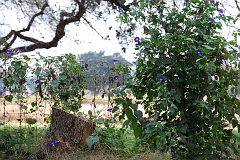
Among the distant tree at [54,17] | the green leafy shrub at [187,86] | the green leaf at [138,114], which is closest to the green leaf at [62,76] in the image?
the green leafy shrub at [187,86]

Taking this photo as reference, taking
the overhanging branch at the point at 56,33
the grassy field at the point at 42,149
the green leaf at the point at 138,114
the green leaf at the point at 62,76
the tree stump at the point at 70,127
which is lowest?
the grassy field at the point at 42,149

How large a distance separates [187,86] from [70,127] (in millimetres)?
1267

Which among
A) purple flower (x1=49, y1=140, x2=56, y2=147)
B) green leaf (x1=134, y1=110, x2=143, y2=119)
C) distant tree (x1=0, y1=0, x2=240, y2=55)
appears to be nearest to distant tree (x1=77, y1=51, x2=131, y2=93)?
purple flower (x1=49, y1=140, x2=56, y2=147)

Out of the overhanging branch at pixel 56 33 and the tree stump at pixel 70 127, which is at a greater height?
the overhanging branch at pixel 56 33

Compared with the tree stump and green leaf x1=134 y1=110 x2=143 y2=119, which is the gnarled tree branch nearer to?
the tree stump

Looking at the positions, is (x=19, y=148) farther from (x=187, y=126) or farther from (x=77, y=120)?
(x=187, y=126)

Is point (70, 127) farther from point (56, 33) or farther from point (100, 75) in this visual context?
point (56, 33)

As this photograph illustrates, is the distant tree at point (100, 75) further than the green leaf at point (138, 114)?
Yes

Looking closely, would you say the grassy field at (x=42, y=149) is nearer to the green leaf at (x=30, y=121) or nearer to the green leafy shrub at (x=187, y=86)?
the green leaf at (x=30, y=121)

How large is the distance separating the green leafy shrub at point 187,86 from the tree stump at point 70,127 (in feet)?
2.44

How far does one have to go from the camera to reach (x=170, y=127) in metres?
2.66

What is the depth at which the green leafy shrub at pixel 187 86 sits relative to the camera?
8.52ft

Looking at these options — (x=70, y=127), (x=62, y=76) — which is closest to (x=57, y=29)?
(x=62, y=76)

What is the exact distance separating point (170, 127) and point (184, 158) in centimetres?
27
